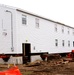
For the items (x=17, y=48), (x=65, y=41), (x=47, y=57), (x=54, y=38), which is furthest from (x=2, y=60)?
(x=65, y=41)

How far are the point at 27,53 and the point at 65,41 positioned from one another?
1483 cm

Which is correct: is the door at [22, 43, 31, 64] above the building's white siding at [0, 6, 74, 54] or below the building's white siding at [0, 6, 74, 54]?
below

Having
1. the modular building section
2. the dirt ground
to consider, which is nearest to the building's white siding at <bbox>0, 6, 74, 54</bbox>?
Result: the modular building section

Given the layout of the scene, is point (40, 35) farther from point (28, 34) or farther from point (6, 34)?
point (6, 34)

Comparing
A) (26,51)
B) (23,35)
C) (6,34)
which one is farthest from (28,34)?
(6,34)

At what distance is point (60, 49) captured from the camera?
123ft

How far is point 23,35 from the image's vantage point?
2605 cm

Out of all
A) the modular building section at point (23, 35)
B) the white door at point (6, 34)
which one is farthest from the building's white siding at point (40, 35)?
the white door at point (6, 34)

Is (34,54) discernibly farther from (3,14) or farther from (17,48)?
(3,14)

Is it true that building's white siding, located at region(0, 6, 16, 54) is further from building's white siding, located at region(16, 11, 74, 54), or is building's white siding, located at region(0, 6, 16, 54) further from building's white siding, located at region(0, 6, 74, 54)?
building's white siding, located at region(16, 11, 74, 54)

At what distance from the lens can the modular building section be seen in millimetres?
24609

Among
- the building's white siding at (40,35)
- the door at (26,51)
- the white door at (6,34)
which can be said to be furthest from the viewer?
the door at (26,51)

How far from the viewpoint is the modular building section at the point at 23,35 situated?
24609mm

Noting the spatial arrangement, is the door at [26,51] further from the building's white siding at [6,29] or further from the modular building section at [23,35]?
the building's white siding at [6,29]
